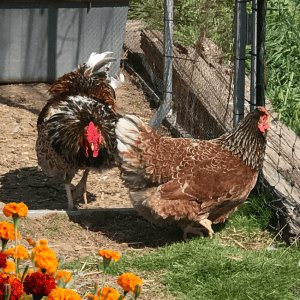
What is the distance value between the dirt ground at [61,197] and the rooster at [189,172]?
1.20 feet

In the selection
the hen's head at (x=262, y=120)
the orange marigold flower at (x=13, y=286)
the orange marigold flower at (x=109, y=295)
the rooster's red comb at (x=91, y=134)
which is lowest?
the orange marigold flower at (x=109, y=295)

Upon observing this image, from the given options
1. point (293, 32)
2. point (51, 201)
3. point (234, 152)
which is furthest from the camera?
point (293, 32)

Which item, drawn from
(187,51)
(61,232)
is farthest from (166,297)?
(187,51)

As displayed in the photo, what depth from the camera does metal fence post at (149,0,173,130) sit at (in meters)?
6.30

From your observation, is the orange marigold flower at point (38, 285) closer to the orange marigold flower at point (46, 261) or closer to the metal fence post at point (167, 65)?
the orange marigold flower at point (46, 261)

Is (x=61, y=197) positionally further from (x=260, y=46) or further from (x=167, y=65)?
(x=260, y=46)

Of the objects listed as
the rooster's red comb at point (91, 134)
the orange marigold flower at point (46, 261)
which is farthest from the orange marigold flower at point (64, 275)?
the rooster's red comb at point (91, 134)

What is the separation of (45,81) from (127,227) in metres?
4.41

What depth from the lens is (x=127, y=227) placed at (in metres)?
4.62

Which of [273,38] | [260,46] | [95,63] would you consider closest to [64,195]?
[95,63]

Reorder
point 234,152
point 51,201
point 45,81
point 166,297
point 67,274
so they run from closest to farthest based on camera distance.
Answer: point 67,274, point 166,297, point 234,152, point 51,201, point 45,81

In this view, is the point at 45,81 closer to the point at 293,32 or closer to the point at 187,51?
the point at 187,51

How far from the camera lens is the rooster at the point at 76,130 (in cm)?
469

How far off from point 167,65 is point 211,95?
75cm
